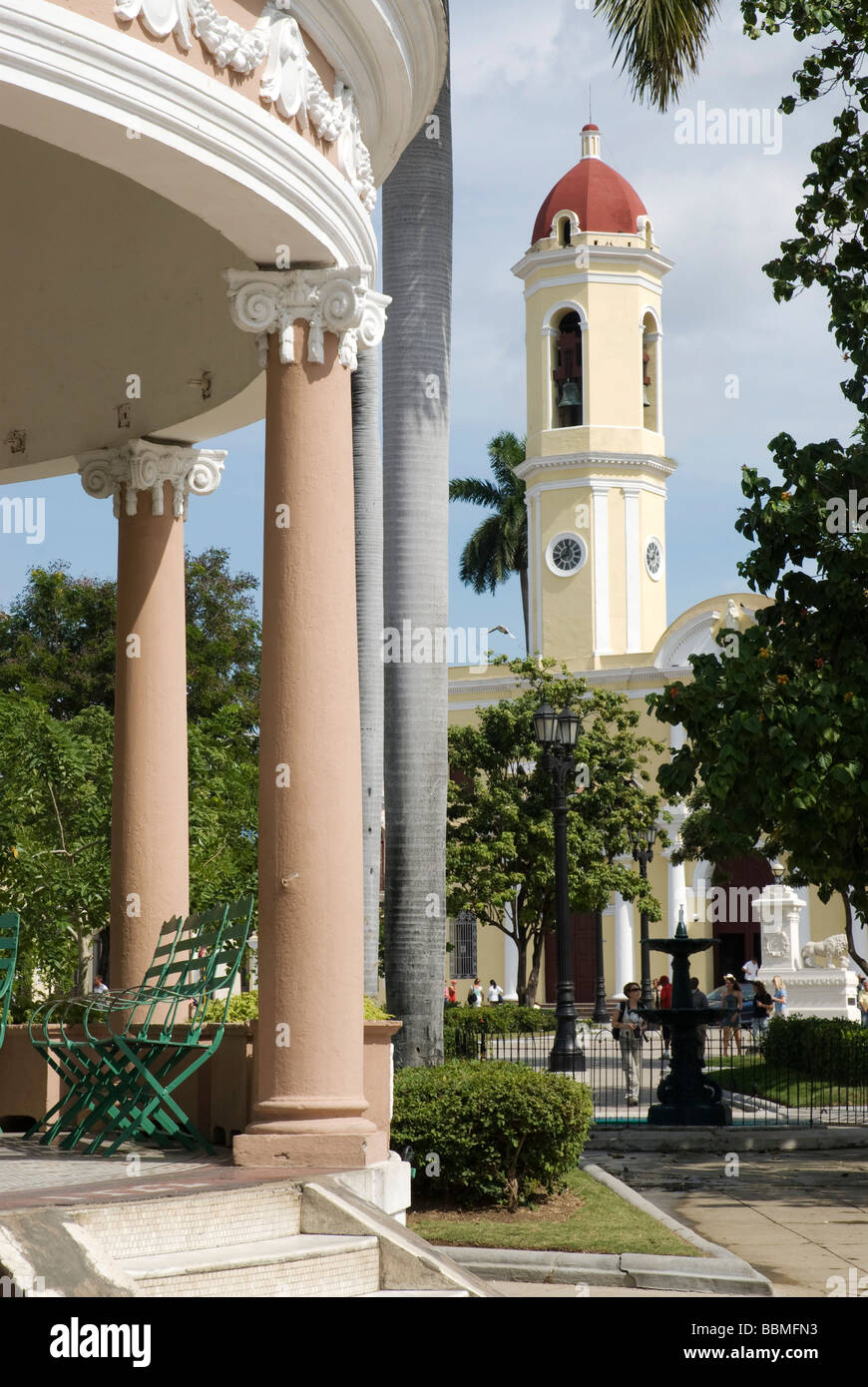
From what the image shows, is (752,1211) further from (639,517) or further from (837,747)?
(639,517)

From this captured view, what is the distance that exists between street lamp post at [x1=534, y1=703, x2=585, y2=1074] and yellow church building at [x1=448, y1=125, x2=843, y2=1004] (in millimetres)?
28306

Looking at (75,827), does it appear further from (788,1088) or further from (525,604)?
(525,604)

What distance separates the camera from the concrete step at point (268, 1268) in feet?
19.5

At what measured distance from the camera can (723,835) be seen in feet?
43.2

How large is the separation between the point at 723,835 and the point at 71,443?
5899 mm

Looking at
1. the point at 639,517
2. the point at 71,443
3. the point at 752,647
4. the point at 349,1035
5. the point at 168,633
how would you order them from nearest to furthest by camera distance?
the point at 349,1035
the point at 168,633
the point at 71,443
the point at 752,647
the point at 639,517

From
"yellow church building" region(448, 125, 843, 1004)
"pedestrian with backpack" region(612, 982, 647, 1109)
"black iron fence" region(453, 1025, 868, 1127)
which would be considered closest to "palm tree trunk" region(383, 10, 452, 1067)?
"black iron fence" region(453, 1025, 868, 1127)

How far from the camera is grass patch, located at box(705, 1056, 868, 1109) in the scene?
69.0 feet

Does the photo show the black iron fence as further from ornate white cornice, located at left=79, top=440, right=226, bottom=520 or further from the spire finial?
the spire finial

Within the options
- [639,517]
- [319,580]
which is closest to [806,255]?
[319,580]

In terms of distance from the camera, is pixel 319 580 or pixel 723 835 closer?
pixel 319 580

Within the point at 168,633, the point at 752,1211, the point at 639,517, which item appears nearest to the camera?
the point at 168,633

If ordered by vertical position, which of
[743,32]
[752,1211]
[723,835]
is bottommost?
[752,1211]

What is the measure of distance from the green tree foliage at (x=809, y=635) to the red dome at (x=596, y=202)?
4197 cm
